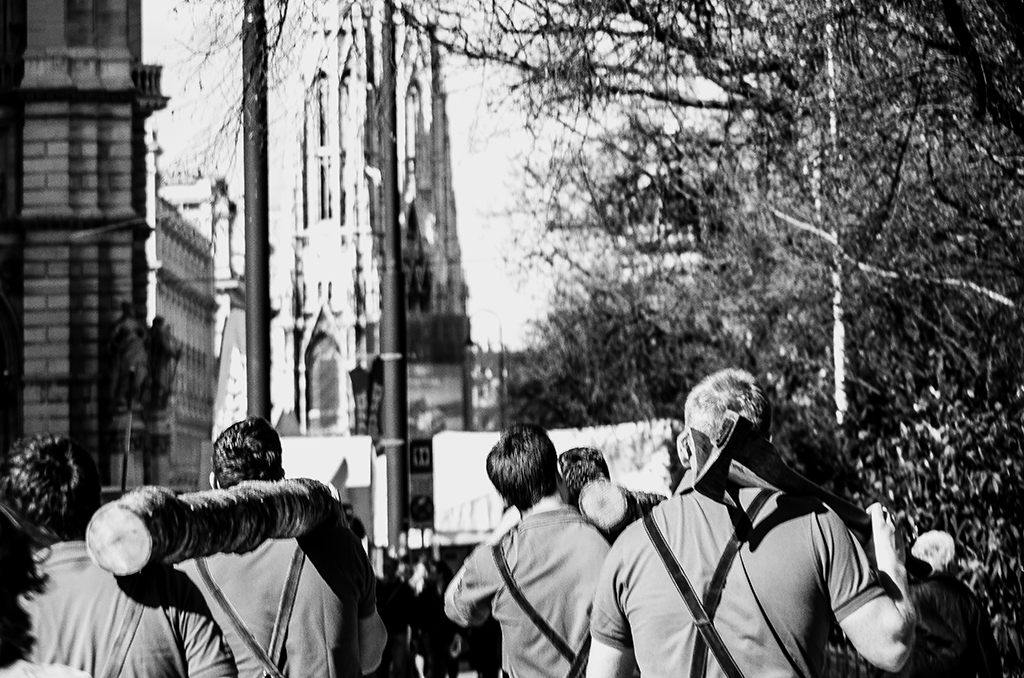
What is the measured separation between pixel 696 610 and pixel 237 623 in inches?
75.2

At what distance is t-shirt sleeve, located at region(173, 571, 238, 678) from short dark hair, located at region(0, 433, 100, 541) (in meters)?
0.32

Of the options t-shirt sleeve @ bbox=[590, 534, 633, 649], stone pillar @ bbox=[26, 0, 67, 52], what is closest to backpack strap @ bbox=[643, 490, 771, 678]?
t-shirt sleeve @ bbox=[590, 534, 633, 649]

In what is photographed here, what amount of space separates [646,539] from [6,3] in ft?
136

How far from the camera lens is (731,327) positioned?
23312 mm

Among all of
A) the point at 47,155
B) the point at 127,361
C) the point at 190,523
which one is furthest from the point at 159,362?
the point at 190,523

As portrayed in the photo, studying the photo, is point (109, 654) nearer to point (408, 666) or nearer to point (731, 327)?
point (408, 666)

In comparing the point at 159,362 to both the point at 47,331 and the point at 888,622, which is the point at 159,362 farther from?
the point at 888,622

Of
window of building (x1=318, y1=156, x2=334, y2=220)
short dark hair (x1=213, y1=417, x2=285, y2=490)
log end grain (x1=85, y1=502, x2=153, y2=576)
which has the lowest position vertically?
log end grain (x1=85, y1=502, x2=153, y2=576)

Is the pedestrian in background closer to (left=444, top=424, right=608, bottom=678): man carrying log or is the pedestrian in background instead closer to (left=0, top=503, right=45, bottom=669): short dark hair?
(left=444, top=424, right=608, bottom=678): man carrying log

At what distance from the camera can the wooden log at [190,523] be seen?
383 centimetres

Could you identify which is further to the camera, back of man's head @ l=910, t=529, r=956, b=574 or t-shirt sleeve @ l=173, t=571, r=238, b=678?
back of man's head @ l=910, t=529, r=956, b=574

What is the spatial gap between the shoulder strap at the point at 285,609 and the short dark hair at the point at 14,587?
9.39 ft

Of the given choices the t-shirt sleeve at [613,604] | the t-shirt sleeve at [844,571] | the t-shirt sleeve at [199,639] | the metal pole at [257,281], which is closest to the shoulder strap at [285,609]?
the t-shirt sleeve at [199,639]

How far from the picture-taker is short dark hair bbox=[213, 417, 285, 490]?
5.48 meters
